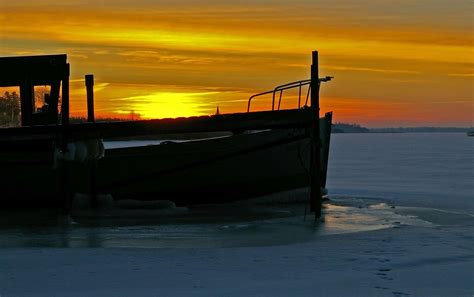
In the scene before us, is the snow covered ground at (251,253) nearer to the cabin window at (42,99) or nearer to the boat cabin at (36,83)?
the boat cabin at (36,83)

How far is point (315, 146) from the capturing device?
40.4ft

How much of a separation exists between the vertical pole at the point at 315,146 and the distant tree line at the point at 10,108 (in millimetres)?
6405

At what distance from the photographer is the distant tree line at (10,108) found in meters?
14.2

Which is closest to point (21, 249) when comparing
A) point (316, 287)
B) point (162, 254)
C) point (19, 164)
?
point (162, 254)

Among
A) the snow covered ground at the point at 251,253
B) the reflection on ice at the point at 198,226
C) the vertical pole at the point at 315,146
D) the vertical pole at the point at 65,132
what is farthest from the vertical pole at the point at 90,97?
the vertical pole at the point at 315,146

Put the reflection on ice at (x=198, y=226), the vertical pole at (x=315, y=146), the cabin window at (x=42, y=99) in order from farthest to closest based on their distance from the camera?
1. the cabin window at (x=42, y=99)
2. the vertical pole at (x=315, y=146)
3. the reflection on ice at (x=198, y=226)

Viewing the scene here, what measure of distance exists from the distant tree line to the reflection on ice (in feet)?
7.33

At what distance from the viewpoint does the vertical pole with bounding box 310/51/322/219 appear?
12181mm

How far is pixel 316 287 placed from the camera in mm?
6328

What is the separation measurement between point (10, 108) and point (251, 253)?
8.26 metres

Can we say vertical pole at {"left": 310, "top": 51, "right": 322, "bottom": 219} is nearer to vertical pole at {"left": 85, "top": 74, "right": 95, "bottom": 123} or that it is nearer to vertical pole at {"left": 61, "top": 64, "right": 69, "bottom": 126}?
vertical pole at {"left": 61, "top": 64, "right": 69, "bottom": 126}

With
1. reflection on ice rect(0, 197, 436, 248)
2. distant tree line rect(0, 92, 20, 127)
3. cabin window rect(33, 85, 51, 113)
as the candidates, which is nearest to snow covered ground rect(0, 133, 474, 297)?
reflection on ice rect(0, 197, 436, 248)

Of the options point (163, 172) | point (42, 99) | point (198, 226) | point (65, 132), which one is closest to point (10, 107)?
point (42, 99)

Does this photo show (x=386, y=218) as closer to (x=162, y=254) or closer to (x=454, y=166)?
(x=162, y=254)
